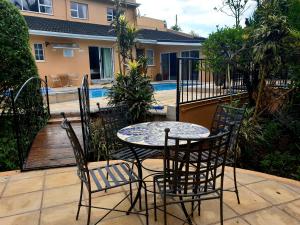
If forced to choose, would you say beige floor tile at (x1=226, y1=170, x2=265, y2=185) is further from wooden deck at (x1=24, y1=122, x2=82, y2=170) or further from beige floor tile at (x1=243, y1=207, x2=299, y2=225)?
wooden deck at (x1=24, y1=122, x2=82, y2=170)

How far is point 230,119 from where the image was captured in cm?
276

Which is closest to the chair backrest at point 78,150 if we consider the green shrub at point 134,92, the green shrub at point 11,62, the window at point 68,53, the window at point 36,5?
the green shrub at point 11,62

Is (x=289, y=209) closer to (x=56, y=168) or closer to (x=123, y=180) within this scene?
(x=123, y=180)

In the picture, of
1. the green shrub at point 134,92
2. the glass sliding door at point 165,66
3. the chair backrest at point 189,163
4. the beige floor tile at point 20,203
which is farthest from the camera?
the glass sliding door at point 165,66

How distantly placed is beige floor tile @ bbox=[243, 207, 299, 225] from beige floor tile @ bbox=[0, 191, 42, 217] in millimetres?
2170

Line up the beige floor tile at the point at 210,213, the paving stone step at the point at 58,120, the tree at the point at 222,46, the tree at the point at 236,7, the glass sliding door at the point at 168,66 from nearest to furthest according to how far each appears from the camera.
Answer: the beige floor tile at the point at 210,213, the paving stone step at the point at 58,120, the tree at the point at 222,46, the tree at the point at 236,7, the glass sliding door at the point at 168,66

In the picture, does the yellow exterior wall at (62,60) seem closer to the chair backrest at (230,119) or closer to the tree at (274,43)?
the tree at (274,43)

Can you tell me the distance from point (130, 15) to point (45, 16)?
222 inches

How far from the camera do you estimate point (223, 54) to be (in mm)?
6254

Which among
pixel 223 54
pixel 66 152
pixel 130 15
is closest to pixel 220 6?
pixel 130 15

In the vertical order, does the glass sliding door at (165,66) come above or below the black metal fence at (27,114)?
above

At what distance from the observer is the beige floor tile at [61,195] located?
104 inches

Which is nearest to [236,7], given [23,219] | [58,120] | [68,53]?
[68,53]

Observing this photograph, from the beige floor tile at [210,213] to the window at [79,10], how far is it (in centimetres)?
1420
